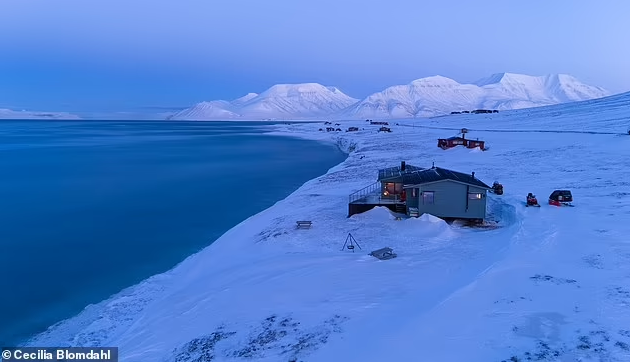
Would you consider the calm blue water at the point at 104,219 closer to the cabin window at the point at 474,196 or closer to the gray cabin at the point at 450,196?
the gray cabin at the point at 450,196

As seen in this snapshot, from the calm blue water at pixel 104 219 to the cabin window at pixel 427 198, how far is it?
13816 mm

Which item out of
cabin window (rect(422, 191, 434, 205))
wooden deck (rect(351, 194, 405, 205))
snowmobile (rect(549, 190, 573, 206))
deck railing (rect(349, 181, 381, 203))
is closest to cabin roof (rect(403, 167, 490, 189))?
cabin window (rect(422, 191, 434, 205))

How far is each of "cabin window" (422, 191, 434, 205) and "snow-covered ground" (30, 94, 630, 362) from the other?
3.53ft

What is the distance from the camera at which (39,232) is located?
28.8m

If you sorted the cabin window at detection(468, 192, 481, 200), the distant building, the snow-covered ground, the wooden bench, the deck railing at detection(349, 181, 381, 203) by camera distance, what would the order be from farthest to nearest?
the distant building → the deck railing at detection(349, 181, 381, 203) → the wooden bench → the cabin window at detection(468, 192, 481, 200) → the snow-covered ground

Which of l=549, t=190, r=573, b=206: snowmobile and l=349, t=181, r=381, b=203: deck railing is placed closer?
l=549, t=190, r=573, b=206: snowmobile

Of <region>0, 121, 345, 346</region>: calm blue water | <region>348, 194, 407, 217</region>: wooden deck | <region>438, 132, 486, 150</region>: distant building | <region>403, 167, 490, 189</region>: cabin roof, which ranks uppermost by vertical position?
<region>438, 132, 486, 150</region>: distant building

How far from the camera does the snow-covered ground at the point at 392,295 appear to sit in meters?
12.1

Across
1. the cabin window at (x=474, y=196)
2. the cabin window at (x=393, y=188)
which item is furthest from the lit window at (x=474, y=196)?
the cabin window at (x=393, y=188)

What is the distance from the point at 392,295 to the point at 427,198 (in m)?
10.8

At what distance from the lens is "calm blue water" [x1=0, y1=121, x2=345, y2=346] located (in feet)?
63.9

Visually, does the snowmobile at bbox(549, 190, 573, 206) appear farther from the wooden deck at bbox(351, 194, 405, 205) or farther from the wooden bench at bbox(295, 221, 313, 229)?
the wooden bench at bbox(295, 221, 313, 229)

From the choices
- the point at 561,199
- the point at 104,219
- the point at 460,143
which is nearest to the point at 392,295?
the point at 561,199

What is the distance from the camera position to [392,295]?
15.4 meters
